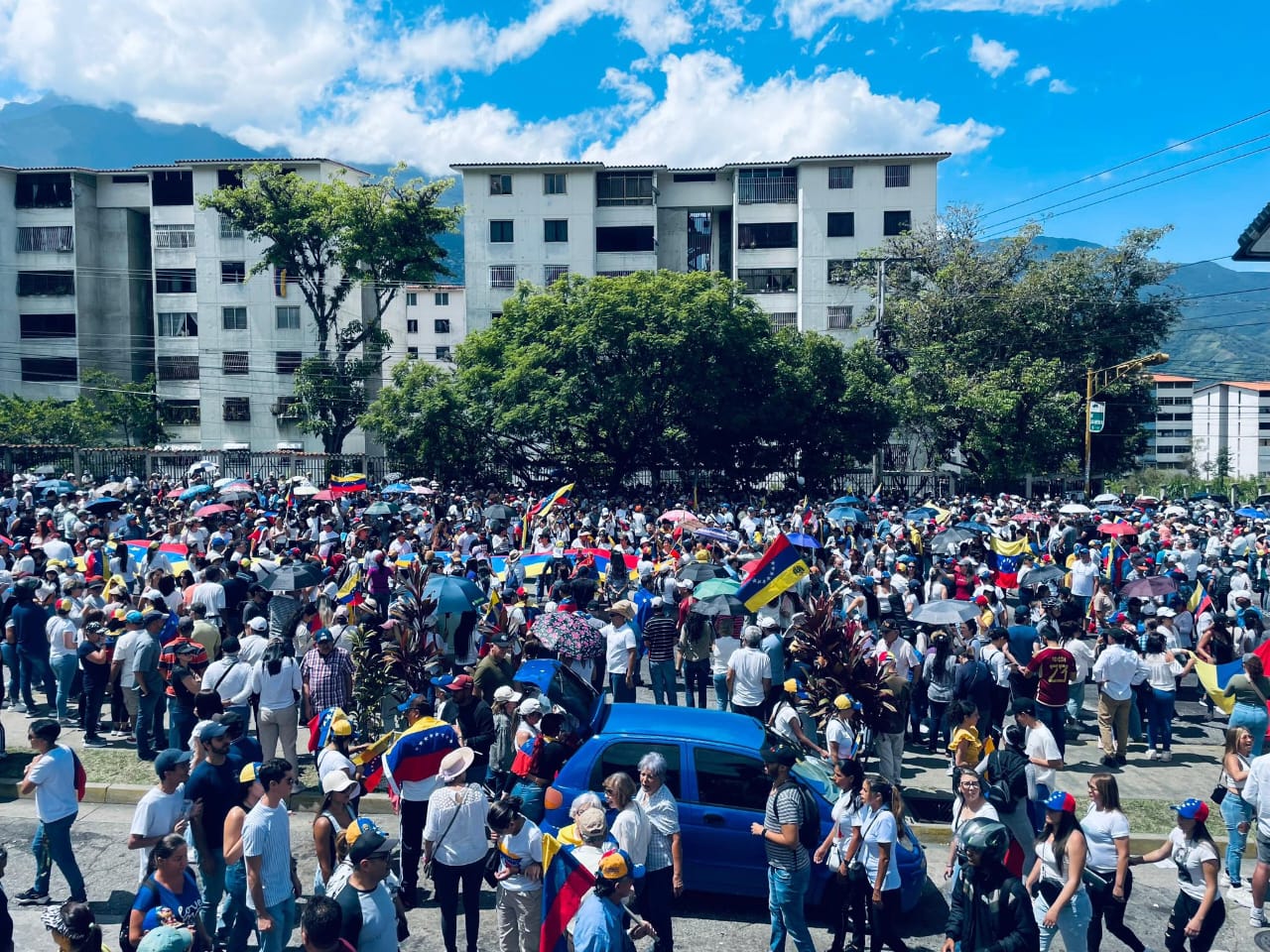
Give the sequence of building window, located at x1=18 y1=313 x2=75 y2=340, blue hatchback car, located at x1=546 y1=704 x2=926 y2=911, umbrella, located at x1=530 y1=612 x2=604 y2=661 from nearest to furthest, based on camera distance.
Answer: blue hatchback car, located at x1=546 y1=704 x2=926 y2=911 → umbrella, located at x1=530 y1=612 x2=604 y2=661 → building window, located at x1=18 y1=313 x2=75 y2=340

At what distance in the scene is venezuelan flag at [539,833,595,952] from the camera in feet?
18.4

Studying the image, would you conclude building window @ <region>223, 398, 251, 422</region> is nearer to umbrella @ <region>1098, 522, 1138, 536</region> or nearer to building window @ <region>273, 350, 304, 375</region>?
building window @ <region>273, 350, 304, 375</region>

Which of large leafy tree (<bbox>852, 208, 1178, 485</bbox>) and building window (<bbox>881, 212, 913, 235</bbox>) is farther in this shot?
building window (<bbox>881, 212, 913, 235</bbox>)

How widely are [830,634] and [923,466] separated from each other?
37.1 meters

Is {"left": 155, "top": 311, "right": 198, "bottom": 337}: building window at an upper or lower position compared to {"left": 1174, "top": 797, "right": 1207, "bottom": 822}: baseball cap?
upper

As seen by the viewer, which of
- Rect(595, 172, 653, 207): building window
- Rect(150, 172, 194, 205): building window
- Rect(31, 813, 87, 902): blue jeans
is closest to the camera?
Rect(31, 813, 87, 902): blue jeans

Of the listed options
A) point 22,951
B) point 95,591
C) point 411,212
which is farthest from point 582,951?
point 411,212

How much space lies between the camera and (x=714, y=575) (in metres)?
13.8

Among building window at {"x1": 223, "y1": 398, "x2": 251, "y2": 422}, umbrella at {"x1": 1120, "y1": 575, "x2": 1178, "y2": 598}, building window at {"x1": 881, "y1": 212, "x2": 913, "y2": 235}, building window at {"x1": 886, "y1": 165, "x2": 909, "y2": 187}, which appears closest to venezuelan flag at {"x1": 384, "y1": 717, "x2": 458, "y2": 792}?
umbrella at {"x1": 1120, "y1": 575, "x2": 1178, "y2": 598}

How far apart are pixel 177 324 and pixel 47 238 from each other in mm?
8200

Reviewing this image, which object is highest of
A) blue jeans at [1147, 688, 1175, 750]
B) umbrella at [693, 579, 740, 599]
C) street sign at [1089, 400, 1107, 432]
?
street sign at [1089, 400, 1107, 432]

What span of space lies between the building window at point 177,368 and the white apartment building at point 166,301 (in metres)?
0.05

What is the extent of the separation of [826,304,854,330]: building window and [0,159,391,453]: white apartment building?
78.0ft

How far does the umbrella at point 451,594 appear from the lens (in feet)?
37.5
